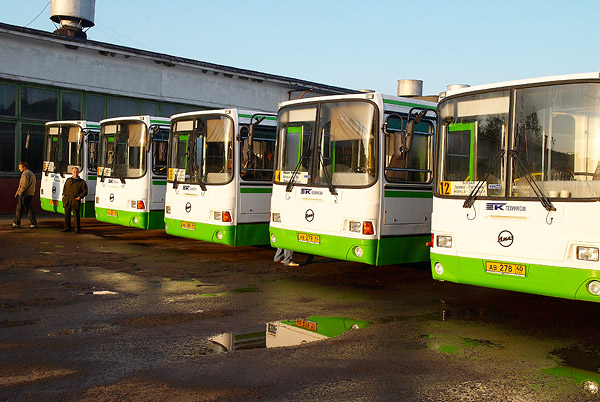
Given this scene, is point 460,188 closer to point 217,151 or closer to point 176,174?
point 217,151

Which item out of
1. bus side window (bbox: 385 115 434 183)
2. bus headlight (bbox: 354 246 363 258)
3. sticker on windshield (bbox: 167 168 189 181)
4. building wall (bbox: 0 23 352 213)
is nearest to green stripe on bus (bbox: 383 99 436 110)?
bus side window (bbox: 385 115 434 183)

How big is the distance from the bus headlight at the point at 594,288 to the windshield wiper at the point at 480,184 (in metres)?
1.68

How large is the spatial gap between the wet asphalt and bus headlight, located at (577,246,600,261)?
0.89m

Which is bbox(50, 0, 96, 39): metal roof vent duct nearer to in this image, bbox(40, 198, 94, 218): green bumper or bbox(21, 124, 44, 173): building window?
bbox(21, 124, 44, 173): building window

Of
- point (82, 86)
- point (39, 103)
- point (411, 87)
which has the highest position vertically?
point (82, 86)

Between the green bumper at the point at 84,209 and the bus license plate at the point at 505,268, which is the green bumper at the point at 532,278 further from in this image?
the green bumper at the point at 84,209

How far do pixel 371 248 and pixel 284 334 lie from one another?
308 cm

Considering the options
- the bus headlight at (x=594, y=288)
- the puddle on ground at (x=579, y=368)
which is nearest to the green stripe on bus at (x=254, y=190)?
the bus headlight at (x=594, y=288)

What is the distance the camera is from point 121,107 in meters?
26.0

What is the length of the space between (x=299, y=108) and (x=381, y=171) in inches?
79.0

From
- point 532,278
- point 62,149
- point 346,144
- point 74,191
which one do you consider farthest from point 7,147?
point 532,278

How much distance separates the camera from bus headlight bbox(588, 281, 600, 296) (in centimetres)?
708

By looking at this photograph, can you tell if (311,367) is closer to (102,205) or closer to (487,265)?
(487,265)

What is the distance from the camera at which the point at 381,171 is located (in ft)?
32.9
